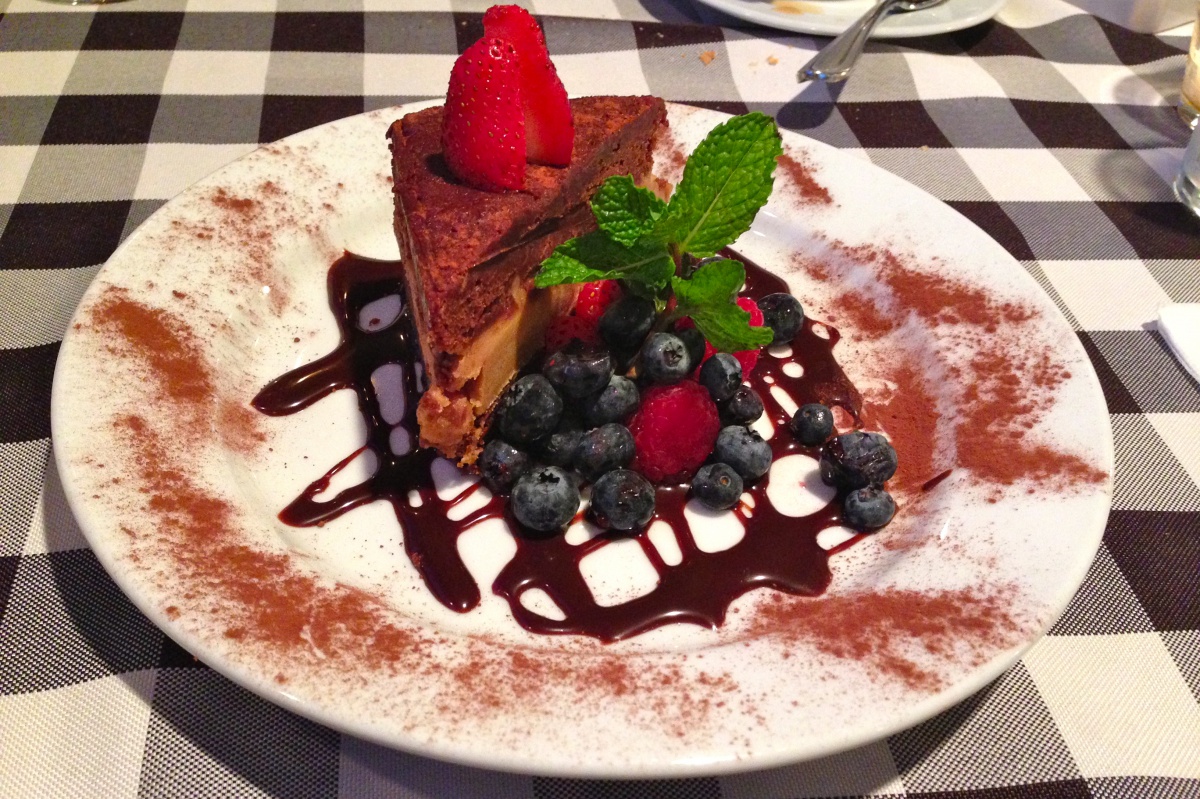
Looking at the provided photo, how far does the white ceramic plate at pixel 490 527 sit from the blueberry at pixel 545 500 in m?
0.09

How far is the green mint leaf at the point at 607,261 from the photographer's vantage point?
5.78 ft

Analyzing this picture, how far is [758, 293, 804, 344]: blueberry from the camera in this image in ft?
7.04

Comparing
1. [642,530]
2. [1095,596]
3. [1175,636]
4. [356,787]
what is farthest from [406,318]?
[1175,636]

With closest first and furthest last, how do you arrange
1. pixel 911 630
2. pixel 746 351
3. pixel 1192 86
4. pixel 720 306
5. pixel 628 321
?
1. pixel 911 630
2. pixel 720 306
3. pixel 628 321
4. pixel 746 351
5. pixel 1192 86

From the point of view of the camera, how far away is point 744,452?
1814 millimetres

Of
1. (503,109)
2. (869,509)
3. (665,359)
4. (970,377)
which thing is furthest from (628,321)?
(970,377)

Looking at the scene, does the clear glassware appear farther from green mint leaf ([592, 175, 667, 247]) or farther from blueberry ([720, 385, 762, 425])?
green mint leaf ([592, 175, 667, 247])

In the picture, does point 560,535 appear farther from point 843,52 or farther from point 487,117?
point 843,52

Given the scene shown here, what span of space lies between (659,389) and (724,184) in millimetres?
477

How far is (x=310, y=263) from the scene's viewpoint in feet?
7.44

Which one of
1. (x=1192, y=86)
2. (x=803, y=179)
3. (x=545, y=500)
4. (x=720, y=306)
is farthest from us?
(x=1192, y=86)

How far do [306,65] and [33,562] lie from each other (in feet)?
7.06

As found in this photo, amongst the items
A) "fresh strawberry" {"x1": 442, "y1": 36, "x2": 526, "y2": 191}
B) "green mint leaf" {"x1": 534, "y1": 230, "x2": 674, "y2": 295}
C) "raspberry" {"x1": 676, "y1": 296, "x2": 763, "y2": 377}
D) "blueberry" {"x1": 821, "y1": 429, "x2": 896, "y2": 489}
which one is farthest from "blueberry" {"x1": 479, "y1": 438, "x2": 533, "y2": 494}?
"blueberry" {"x1": 821, "y1": 429, "x2": 896, "y2": 489}

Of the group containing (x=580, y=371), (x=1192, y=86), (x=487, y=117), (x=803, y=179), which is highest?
(x=487, y=117)
